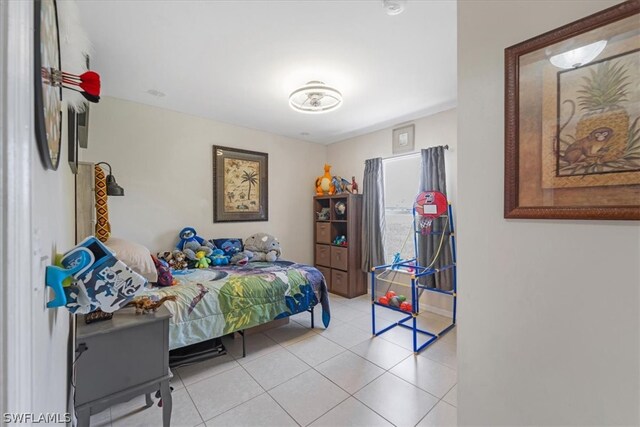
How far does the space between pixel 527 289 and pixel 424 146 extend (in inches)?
116

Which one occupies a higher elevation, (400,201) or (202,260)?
(400,201)

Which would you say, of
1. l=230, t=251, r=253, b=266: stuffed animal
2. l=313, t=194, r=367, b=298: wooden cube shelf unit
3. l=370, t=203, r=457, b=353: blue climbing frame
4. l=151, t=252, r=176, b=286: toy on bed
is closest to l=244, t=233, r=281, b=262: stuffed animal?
l=230, t=251, r=253, b=266: stuffed animal

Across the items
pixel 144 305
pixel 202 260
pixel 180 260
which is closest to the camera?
pixel 144 305

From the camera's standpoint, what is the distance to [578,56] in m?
0.83

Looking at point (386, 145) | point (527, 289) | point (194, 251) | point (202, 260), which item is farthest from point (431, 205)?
point (194, 251)

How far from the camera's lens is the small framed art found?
3.69m

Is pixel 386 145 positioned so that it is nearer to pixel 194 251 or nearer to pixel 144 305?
pixel 194 251

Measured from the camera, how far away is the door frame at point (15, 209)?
0.35 m

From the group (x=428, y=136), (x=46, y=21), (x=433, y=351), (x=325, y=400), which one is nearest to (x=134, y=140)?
(x=46, y=21)

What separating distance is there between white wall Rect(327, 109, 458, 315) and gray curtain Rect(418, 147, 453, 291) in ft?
0.35

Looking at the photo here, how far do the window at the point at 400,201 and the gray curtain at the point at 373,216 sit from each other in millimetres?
122

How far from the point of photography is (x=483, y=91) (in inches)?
41.1

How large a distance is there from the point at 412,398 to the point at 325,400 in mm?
639

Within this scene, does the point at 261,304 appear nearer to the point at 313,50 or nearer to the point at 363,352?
the point at 363,352
